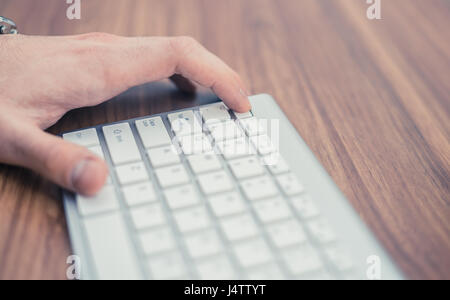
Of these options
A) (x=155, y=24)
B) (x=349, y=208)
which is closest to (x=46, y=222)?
(x=349, y=208)

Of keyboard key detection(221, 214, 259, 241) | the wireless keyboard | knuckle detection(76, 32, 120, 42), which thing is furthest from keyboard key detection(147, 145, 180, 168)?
knuckle detection(76, 32, 120, 42)

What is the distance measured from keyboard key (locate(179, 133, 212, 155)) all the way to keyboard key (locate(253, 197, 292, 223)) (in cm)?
10

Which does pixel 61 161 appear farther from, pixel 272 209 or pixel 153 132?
pixel 272 209

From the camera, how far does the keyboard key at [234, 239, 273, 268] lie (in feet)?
1.22

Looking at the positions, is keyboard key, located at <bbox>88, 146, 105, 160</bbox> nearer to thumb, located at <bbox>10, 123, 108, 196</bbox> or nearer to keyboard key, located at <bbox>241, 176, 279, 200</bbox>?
thumb, located at <bbox>10, 123, 108, 196</bbox>

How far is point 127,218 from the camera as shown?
413 millimetres

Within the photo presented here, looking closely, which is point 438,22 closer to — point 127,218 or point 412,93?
point 412,93

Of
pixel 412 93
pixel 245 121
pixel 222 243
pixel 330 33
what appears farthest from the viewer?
pixel 330 33

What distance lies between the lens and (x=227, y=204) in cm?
42

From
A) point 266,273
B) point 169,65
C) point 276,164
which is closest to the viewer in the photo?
point 266,273

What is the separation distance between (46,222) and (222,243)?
193 mm

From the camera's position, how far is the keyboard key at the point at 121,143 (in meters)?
0.47

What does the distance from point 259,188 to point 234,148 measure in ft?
0.23

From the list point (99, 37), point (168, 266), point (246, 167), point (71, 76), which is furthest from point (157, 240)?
point (99, 37)
